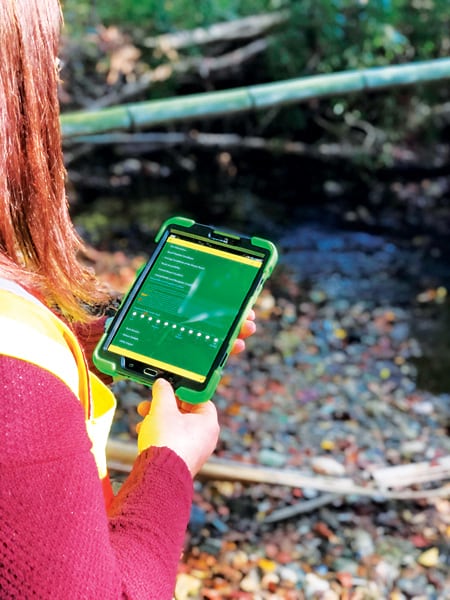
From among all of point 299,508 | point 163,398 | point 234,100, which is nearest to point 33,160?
point 163,398

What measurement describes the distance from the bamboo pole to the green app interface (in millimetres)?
2296

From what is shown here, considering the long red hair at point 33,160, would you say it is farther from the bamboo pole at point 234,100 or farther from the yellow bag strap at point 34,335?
the bamboo pole at point 234,100

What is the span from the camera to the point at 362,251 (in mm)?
6789

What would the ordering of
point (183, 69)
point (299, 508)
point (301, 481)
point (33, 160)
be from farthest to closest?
point (183, 69) → point (301, 481) → point (299, 508) → point (33, 160)

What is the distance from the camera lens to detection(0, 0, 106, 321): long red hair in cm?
99

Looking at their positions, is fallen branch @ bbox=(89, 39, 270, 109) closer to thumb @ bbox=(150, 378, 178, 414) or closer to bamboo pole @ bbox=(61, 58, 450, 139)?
bamboo pole @ bbox=(61, 58, 450, 139)

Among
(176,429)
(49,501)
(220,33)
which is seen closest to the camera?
(49,501)

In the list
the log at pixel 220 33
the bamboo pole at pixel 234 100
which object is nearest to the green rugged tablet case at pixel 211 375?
the bamboo pole at pixel 234 100

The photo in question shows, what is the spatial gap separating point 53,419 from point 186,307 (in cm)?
67

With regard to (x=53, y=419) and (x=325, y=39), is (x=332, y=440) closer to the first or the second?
(x=53, y=419)

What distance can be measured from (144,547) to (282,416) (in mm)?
3329

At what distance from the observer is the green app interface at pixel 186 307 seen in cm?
144

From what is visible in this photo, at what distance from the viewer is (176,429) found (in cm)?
124

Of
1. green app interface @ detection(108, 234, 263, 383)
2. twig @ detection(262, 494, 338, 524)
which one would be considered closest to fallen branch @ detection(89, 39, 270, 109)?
twig @ detection(262, 494, 338, 524)
